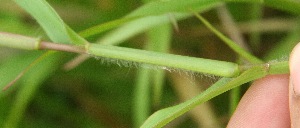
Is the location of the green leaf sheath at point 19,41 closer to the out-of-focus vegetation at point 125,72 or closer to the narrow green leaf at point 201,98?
the narrow green leaf at point 201,98

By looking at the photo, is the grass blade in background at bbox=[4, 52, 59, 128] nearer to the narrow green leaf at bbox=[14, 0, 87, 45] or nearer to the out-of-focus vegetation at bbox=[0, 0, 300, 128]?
the out-of-focus vegetation at bbox=[0, 0, 300, 128]

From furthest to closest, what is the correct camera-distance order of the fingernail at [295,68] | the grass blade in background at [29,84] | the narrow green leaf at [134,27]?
the grass blade in background at [29,84], the narrow green leaf at [134,27], the fingernail at [295,68]

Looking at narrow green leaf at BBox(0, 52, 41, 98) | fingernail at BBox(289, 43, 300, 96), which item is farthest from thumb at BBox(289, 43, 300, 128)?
narrow green leaf at BBox(0, 52, 41, 98)

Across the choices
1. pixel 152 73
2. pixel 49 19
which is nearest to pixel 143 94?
pixel 152 73

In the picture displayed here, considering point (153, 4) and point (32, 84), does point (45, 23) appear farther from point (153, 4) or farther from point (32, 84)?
point (32, 84)

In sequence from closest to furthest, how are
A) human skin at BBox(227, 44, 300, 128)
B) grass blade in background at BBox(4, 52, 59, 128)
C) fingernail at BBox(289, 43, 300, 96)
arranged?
fingernail at BBox(289, 43, 300, 96) < human skin at BBox(227, 44, 300, 128) < grass blade in background at BBox(4, 52, 59, 128)

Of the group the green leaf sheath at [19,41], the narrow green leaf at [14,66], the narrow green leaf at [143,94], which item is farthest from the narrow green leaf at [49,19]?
the narrow green leaf at [143,94]

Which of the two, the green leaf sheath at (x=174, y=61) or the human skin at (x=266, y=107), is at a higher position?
the human skin at (x=266, y=107)
